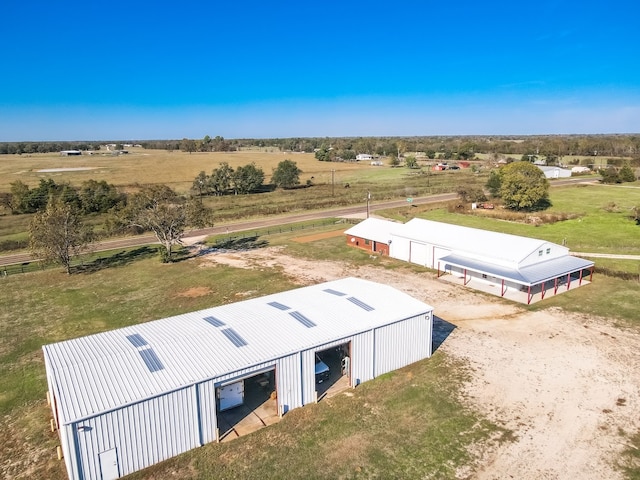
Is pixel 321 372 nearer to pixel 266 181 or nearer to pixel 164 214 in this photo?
pixel 164 214

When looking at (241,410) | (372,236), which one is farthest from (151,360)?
(372,236)

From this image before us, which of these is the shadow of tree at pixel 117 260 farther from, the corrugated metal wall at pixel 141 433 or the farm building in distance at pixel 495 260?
the corrugated metal wall at pixel 141 433

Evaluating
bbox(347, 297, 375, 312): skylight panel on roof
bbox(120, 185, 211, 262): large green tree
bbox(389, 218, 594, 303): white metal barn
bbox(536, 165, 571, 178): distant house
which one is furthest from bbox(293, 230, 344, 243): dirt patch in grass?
bbox(536, 165, 571, 178): distant house

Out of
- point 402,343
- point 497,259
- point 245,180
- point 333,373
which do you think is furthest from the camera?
point 245,180

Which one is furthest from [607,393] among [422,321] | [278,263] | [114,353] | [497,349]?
[278,263]

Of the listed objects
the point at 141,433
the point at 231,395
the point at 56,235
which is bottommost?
the point at 231,395

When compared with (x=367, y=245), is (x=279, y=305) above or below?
above

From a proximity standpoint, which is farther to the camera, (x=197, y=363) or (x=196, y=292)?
(x=196, y=292)

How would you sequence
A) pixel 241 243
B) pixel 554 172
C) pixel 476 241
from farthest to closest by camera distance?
1. pixel 554 172
2. pixel 241 243
3. pixel 476 241
